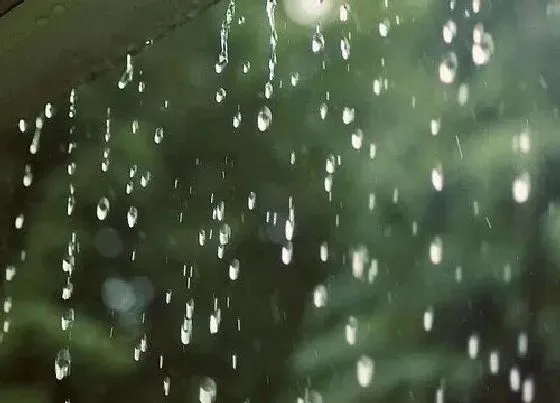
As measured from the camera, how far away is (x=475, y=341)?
4.79ft

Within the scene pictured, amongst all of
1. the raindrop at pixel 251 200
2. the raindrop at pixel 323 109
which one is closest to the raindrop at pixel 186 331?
the raindrop at pixel 251 200

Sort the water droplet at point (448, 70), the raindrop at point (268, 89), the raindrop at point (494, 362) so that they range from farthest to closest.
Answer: the raindrop at point (268, 89)
the water droplet at point (448, 70)
the raindrop at point (494, 362)

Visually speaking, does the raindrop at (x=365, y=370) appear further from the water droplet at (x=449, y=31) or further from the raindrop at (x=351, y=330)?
the water droplet at (x=449, y=31)

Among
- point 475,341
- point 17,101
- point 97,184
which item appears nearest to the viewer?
point 17,101

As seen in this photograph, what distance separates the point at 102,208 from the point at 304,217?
381 mm

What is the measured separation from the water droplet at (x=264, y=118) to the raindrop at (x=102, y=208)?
32cm

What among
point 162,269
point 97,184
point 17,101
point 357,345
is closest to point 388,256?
point 357,345

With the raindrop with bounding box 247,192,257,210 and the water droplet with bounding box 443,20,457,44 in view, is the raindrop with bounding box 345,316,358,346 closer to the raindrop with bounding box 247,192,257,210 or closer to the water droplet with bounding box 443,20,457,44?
the raindrop with bounding box 247,192,257,210

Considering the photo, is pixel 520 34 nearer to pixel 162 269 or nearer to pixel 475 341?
pixel 475 341

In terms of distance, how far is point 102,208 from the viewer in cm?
170

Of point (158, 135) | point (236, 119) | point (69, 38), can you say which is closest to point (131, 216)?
point (158, 135)

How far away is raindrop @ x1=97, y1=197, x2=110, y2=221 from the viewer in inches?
66.7

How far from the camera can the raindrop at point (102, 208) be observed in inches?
66.7

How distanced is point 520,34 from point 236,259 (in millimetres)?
634
